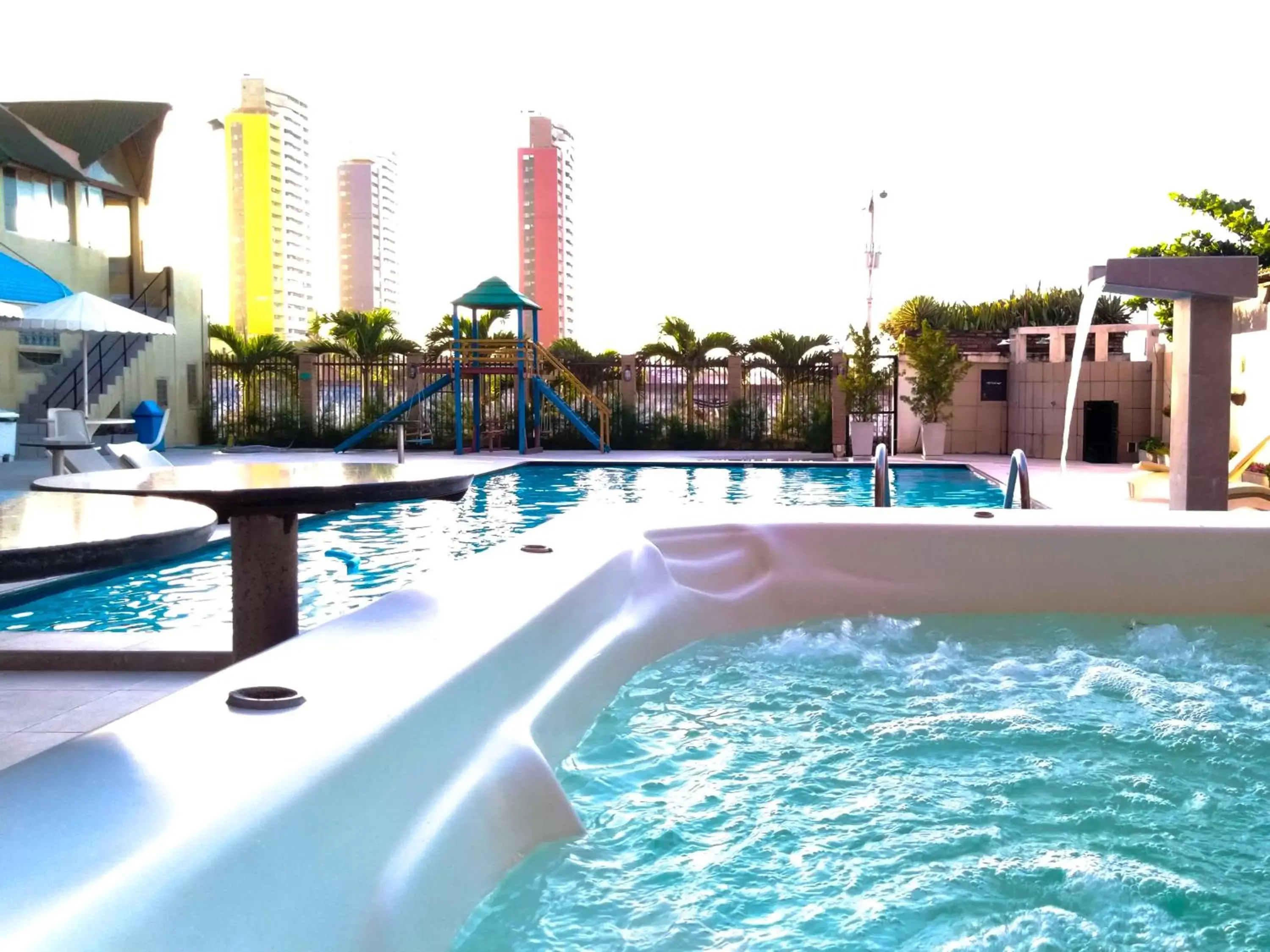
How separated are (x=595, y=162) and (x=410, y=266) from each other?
12536mm

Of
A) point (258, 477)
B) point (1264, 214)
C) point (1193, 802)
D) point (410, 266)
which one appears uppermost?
point (410, 266)

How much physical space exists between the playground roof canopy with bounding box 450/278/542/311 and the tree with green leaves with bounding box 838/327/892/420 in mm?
4454

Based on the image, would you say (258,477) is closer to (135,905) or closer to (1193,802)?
(135,905)

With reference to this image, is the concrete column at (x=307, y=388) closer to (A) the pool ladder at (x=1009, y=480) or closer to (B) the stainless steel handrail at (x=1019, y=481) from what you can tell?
(A) the pool ladder at (x=1009, y=480)

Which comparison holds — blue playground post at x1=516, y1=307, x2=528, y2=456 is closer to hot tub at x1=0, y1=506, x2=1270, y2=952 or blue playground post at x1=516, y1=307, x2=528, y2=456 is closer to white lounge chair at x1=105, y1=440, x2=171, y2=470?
white lounge chair at x1=105, y1=440, x2=171, y2=470

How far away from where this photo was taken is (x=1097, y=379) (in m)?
14.3

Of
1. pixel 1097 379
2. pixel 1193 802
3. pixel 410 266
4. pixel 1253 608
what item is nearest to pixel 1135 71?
pixel 1097 379

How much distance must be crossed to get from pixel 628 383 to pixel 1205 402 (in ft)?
40.5

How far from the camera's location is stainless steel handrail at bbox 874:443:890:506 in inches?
196

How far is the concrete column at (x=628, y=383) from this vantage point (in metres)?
17.1

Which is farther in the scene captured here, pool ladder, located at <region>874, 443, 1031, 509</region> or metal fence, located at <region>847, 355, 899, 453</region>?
metal fence, located at <region>847, 355, 899, 453</region>

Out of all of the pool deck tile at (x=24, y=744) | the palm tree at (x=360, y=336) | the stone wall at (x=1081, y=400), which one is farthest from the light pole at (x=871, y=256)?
the pool deck tile at (x=24, y=744)

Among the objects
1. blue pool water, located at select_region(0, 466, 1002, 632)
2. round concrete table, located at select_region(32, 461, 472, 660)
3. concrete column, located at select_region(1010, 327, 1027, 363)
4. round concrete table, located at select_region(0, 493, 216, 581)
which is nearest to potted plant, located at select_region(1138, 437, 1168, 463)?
blue pool water, located at select_region(0, 466, 1002, 632)

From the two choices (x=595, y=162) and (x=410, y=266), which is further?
(x=410, y=266)
